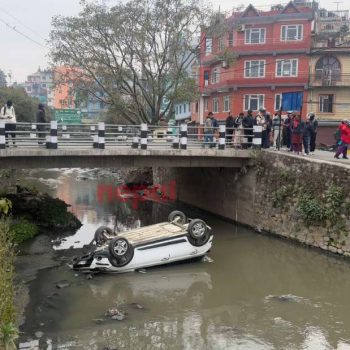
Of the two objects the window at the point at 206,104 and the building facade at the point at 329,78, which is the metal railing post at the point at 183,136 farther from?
the window at the point at 206,104

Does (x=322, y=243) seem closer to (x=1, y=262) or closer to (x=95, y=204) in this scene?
(x=1, y=262)

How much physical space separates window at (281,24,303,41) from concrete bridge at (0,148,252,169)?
78.7 feet

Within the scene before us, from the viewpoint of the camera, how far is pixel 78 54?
28422 mm

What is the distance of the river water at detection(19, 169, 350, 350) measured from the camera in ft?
31.5

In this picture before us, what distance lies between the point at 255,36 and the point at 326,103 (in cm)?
877

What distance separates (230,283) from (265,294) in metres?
1.24

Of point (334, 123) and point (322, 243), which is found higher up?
point (334, 123)

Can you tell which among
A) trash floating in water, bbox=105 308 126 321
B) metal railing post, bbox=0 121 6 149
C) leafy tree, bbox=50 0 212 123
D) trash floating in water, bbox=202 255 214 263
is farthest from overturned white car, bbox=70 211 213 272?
leafy tree, bbox=50 0 212 123

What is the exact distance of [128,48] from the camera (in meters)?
28.1

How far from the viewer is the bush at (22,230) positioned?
16.9 m

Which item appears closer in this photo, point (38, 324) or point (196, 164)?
point (38, 324)

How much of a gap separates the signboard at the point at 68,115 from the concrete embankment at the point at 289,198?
1726 cm

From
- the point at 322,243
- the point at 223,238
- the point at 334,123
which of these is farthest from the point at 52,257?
the point at 334,123

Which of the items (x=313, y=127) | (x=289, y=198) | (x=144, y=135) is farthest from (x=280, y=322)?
(x=313, y=127)
